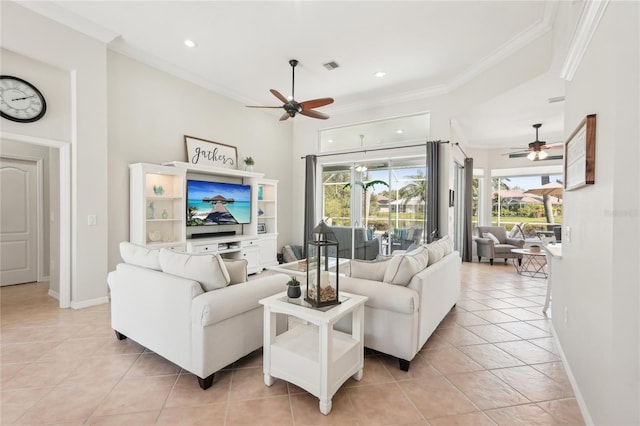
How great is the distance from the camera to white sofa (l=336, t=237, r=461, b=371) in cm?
228

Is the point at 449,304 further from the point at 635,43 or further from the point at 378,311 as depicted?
the point at 635,43

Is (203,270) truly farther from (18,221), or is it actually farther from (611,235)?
(18,221)

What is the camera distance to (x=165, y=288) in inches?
86.8

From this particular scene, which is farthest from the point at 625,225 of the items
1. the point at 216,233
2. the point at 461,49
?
the point at 216,233

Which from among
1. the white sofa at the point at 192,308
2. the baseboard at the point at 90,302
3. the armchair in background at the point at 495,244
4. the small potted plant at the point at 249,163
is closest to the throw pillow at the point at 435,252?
the white sofa at the point at 192,308

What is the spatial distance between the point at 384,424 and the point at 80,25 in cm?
509

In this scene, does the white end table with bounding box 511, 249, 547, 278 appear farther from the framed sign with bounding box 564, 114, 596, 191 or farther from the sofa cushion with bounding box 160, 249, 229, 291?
the sofa cushion with bounding box 160, 249, 229, 291

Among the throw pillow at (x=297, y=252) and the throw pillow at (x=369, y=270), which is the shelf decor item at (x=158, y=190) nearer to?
the throw pillow at (x=297, y=252)

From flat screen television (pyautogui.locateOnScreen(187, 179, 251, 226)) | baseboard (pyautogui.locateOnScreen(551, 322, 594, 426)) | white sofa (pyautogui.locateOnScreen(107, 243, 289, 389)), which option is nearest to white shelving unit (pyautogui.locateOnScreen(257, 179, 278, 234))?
flat screen television (pyautogui.locateOnScreen(187, 179, 251, 226))

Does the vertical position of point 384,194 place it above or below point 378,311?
above

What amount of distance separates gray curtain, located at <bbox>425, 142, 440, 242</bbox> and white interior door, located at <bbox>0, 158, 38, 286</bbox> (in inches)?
265

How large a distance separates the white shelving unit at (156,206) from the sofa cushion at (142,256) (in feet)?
4.92

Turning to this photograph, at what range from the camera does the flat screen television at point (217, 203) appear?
486 centimetres

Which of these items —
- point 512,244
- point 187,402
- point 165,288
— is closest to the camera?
point 187,402
